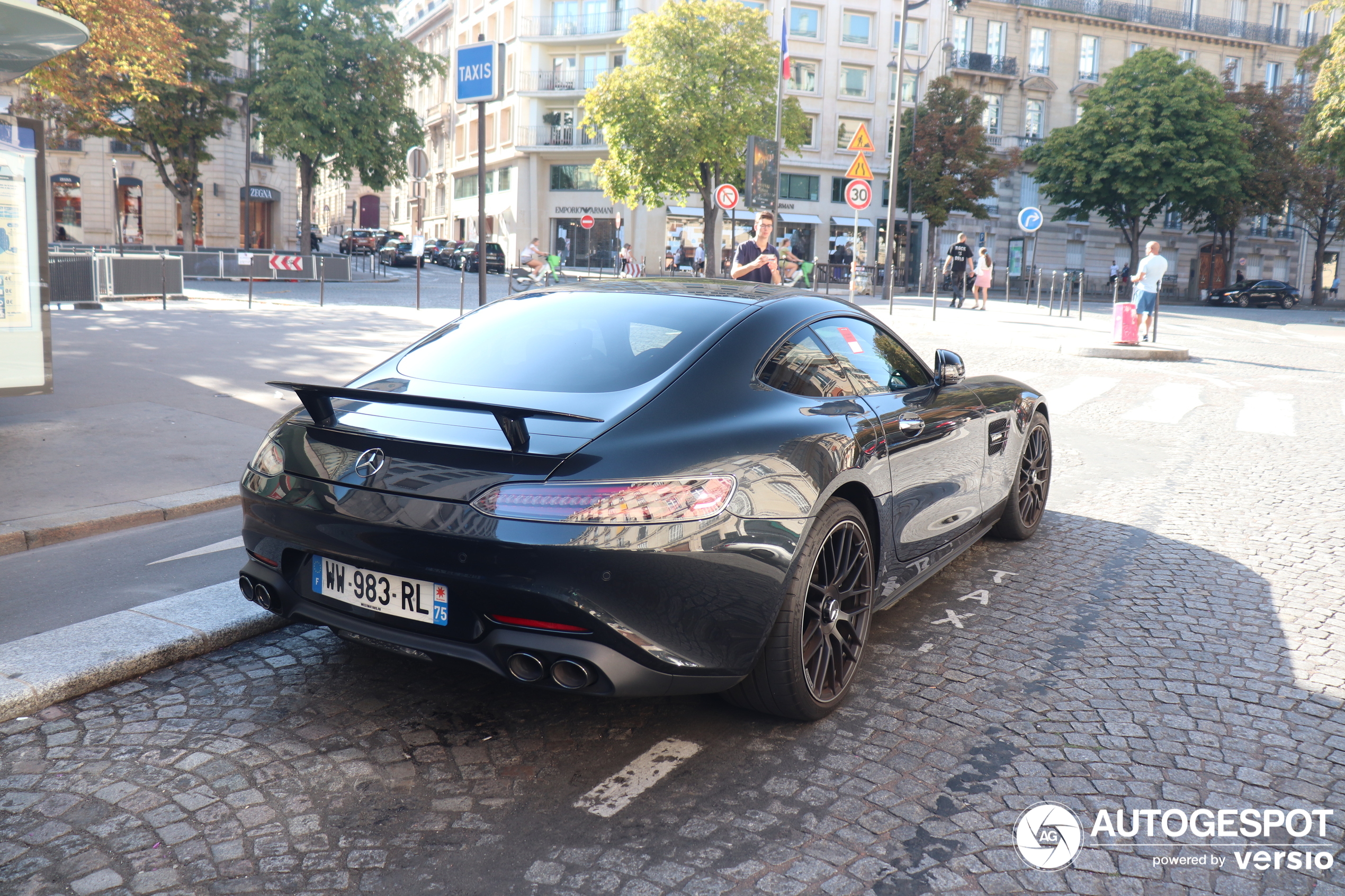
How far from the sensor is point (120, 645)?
3.79 m

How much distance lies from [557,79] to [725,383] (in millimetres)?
57443

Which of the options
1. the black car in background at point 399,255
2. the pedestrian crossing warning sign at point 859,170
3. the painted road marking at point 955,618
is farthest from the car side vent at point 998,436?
the black car in background at point 399,255

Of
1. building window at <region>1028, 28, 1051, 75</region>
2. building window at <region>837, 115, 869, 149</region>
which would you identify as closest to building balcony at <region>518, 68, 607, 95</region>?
building window at <region>837, 115, 869, 149</region>

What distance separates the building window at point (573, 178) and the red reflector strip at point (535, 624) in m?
55.5

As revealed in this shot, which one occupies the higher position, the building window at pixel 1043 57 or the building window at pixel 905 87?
the building window at pixel 1043 57

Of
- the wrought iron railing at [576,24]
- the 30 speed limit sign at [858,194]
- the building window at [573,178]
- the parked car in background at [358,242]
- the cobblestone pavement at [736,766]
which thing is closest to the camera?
the cobblestone pavement at [736,766]

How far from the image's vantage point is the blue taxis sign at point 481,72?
9078 millimetres

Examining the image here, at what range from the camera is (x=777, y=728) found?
11.1ft

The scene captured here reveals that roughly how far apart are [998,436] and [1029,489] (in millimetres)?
866

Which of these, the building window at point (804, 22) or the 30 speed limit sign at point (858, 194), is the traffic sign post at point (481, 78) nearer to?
the 30 speed limit sign at point (858, 194)

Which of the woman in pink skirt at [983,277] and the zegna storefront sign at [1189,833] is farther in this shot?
the woman in pink skirt at [983,277]

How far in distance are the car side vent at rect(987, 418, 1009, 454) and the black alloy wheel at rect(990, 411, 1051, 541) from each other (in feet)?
1.18

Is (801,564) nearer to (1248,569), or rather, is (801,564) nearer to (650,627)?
(650,627)

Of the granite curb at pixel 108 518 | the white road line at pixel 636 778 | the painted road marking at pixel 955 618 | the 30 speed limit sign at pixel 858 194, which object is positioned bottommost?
the white road line at pixel 636 778
